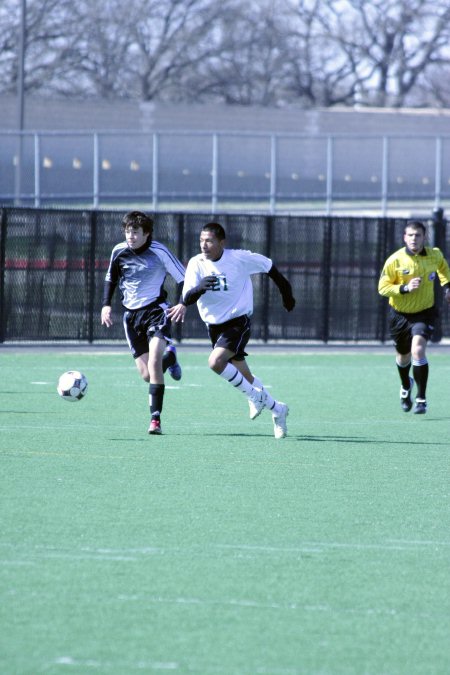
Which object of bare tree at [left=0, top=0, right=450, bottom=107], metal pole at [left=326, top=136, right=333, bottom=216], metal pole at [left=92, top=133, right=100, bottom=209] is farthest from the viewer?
bare tree at [left=0, top=0, right=450, bottom=107]

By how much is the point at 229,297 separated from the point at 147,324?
836 millimetres

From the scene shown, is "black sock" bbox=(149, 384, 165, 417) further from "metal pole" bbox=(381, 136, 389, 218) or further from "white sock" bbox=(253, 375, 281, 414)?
"metal pole" bbox=(381, 136, 389, 218)

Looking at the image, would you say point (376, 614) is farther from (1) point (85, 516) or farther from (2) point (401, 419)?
(2) point (401, 419)

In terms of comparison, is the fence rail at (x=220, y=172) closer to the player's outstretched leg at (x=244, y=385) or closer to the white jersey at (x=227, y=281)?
the white jersey at (x=227, y=281)

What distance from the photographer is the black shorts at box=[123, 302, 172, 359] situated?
37.8 ft

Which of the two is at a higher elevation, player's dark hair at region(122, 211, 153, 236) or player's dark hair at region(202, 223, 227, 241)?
player's dark hair at region(122, 211, 153, 236)

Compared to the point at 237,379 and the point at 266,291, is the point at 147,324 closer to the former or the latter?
the point at 237,379

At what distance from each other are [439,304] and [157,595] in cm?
1812

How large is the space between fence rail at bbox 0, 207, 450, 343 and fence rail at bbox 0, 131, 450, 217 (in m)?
7.42

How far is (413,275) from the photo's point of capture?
13.5 m

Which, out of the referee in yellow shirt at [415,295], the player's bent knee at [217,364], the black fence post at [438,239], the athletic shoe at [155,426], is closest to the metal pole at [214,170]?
the black fence post at [438,239]

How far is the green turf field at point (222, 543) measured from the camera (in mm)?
5043

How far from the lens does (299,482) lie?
895 cm

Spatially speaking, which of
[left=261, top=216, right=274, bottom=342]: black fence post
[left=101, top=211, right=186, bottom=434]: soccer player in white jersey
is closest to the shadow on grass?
[left=101, top=211, right=186, bottom=434]: soccer player in white jersey
